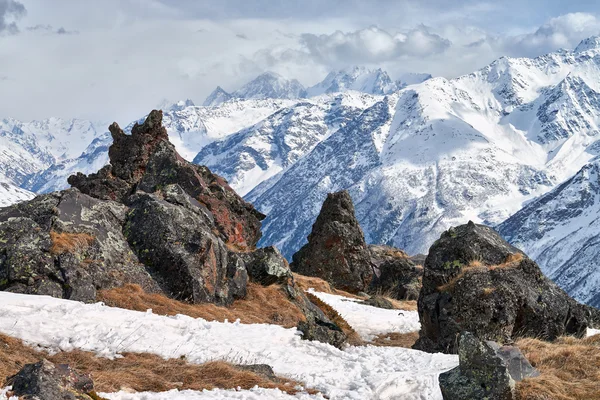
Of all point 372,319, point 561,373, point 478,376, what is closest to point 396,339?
point 372,319

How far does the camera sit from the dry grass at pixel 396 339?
30.4 meters

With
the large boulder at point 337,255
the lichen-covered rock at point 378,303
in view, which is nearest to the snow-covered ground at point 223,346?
the lichen-covered rock at point 378,303

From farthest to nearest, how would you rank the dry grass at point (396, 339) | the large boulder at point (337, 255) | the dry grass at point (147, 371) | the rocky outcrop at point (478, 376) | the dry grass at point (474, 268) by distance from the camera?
the large boulder at point (337, 255) → the dry grass at point (396, 339) → the dry grass at point (474, 268) → the dry grass at point (147, 371) → the rocky outcrop at point (478, 376)

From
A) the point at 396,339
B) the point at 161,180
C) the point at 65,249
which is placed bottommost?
the point at 396,339

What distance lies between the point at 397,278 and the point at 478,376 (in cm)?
4656

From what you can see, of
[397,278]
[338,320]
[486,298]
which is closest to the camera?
[486,298]

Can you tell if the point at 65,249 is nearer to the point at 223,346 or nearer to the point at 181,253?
the point at 181,253

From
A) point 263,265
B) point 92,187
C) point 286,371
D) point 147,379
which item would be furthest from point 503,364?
point 92,187

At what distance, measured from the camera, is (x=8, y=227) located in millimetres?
22156

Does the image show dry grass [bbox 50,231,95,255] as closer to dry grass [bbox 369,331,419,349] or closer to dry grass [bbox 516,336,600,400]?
dry grass [bbox 369,331,419,349]

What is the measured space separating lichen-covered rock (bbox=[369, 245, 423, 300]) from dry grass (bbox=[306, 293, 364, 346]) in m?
21.1

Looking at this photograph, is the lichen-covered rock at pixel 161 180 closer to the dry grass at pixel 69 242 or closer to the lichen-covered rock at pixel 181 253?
the lichen-covered rock at pixel 181 253

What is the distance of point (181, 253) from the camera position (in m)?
25.1

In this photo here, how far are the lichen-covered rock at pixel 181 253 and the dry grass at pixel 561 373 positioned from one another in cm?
1283
